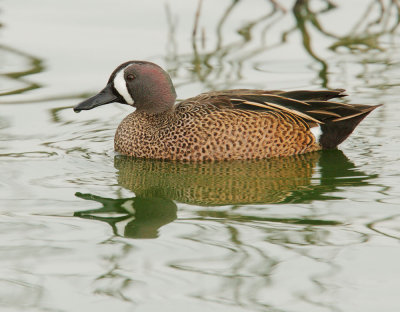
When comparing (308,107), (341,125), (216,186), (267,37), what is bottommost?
(216,186)

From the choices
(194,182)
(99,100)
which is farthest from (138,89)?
(194,182)

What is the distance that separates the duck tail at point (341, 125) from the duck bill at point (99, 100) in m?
2.02

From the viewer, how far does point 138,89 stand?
9086 millimetres

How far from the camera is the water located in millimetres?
5875

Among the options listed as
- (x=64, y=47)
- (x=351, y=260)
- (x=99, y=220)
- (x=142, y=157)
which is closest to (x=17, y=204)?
(x=99, y=220)

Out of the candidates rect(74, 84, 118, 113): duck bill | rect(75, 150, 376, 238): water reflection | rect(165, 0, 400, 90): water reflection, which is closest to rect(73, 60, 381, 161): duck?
rect(74, 84, 118, 113): duck bill

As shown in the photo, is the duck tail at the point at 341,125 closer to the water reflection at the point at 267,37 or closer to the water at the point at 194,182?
the water at the point at 194,182

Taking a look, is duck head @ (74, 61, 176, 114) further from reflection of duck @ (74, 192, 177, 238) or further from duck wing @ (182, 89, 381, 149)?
reflection of duck @ (74, 192, 177, 238)

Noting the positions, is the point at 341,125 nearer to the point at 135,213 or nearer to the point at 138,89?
the point at 138,89

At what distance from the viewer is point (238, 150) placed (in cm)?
884

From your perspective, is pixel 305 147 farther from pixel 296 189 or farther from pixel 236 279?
pixel 236 279

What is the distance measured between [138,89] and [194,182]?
4.41 feet

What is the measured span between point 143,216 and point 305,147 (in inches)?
94.2

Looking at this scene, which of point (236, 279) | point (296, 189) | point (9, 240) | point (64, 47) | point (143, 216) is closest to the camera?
point (236, 279)
